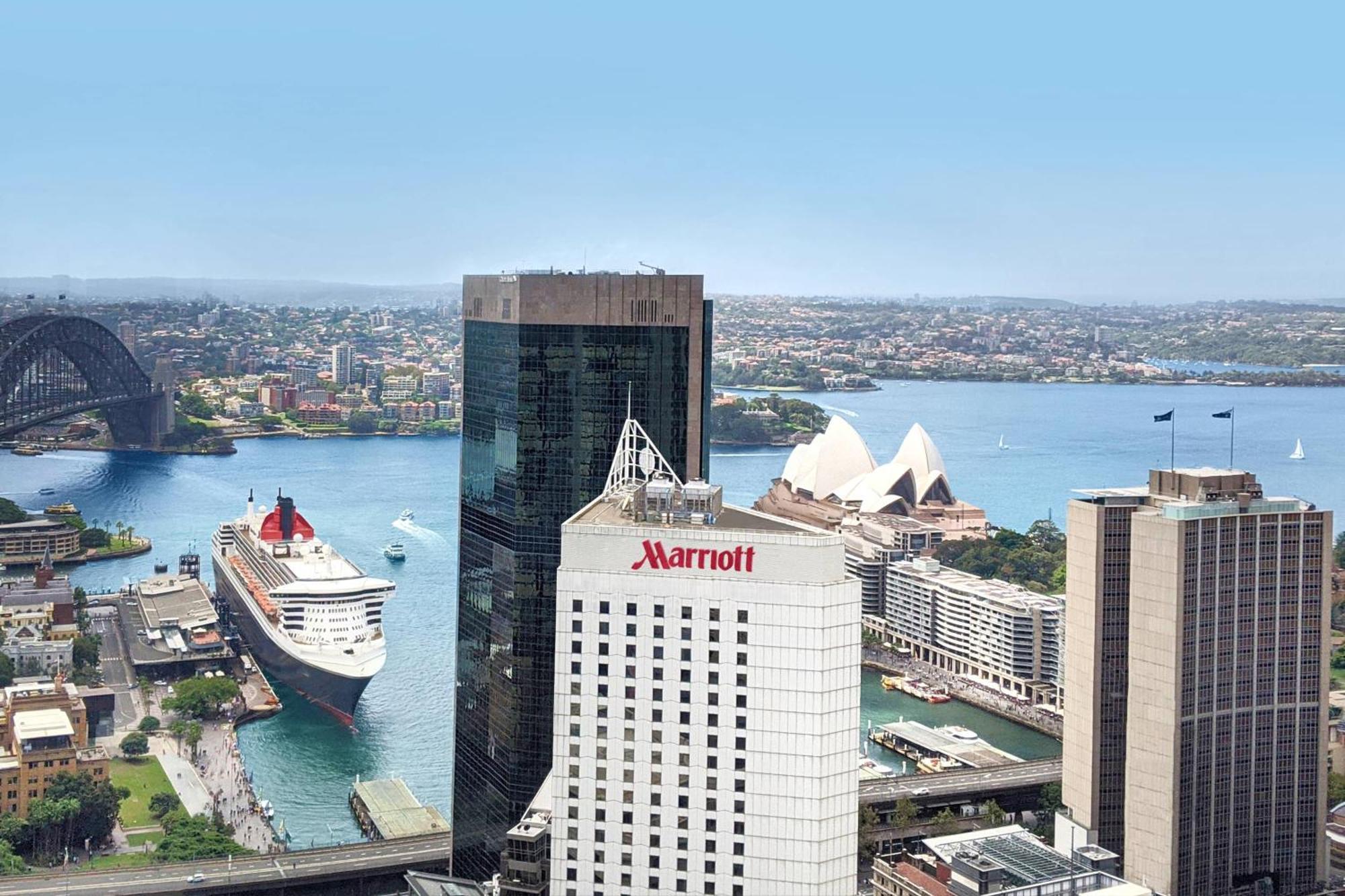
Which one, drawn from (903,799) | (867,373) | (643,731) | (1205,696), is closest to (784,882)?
(643,731)

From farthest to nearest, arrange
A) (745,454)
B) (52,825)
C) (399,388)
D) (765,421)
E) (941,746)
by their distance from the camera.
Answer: (399,388), (765,421), (745,454), (941,746), (52,825)

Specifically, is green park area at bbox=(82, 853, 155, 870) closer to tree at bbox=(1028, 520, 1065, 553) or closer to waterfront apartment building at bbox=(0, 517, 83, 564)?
waterfront apartment building at bbox=(0, 517, 83, 564)

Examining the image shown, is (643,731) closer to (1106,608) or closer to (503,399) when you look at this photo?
(503,399)

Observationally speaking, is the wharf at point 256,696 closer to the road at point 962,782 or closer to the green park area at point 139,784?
the green park area at point 139,784

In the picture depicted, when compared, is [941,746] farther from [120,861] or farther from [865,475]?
[865,475]

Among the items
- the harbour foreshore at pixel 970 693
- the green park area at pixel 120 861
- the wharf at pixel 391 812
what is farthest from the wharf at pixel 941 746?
the green park area at pixel 120 861

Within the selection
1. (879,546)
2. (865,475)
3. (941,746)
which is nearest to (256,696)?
(941,746)

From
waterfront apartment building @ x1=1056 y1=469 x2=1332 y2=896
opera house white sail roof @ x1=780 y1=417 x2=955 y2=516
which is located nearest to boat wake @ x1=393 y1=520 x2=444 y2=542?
opera house white sail roof @ x1=780 y1=417 x2=955 y2=516
